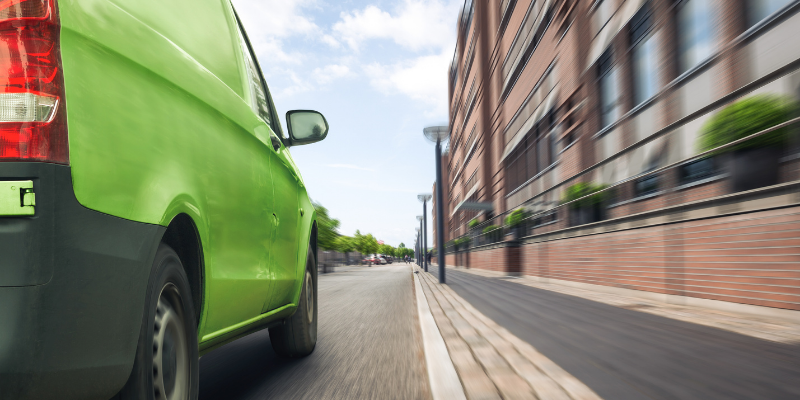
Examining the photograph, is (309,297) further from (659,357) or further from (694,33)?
(694,33)

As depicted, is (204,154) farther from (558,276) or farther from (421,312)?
(558,276)

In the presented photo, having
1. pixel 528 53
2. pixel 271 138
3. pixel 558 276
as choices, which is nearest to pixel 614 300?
pixel 558 276

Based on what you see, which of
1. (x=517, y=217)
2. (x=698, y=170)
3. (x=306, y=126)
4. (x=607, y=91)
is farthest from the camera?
(x=517, y=217)

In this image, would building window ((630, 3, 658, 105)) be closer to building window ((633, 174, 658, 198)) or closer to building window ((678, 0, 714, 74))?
building window ((678, 0, 714, 74))

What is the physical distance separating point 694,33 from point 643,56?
240cm

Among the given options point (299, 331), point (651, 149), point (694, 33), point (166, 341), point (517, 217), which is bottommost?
point (299, 331)

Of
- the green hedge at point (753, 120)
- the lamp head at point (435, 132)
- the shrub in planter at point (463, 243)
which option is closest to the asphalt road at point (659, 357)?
the green hedge at point (753, 120)

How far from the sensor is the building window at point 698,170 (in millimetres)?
9140

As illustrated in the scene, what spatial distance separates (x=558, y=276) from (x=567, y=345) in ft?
39.9

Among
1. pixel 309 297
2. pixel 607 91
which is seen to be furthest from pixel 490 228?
pixel 309 297

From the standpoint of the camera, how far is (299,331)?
14.6 feet

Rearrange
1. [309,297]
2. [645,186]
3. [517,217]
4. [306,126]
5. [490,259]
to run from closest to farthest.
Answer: [306,126] → [309,297] → [645,186] → [517,217] → [490,259]

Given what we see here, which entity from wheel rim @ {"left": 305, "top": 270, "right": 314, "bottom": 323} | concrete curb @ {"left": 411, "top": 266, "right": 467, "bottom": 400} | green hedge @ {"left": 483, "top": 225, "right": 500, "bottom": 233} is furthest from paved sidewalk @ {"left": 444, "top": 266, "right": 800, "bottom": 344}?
green hedge @ {"left": 483, "top": 225, "right": 500, "bottom": 233}

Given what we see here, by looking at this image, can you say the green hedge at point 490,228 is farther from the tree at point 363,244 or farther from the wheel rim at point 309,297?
the tree at point 363,244
